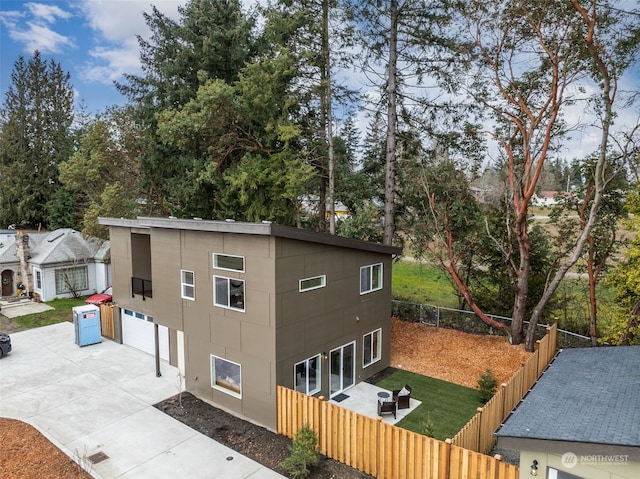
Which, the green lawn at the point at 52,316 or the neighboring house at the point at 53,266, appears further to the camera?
the neighboring house at the point at 53,266

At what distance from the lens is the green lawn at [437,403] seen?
9.30 m

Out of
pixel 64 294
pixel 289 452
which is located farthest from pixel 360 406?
pixel 64 294

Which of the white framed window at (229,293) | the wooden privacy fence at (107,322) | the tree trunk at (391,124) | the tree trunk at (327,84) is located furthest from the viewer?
the wooden privacy fence at (107,322)

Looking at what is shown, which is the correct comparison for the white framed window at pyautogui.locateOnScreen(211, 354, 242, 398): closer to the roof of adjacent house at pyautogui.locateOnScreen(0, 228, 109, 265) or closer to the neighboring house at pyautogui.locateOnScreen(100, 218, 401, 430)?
the neighboring house at pyautogui.locateOnScreen(100, 218, 401, 430)

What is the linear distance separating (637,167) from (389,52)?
30.1ft

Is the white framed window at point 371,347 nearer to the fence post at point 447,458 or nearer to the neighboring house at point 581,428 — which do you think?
the neighboring house at point 581,428

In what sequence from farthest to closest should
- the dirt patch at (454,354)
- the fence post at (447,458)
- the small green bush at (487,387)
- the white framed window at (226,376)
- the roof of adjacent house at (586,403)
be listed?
the dirt patch at (454,354), the small green bush at (487,387), the white framed window at (226,376), the fence post at (447,458), the roof of adjacent house at (586,403)

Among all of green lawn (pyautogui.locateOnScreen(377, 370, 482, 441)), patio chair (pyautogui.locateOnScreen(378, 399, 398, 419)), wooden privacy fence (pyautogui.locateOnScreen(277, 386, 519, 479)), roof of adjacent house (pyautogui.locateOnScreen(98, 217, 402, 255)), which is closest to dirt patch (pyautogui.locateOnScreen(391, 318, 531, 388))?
green lawn (pyautogui.locateOnScreen(377, 370, 482, 441))

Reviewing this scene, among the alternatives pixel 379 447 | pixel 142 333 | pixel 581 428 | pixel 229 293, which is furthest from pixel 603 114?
pixel 142 333

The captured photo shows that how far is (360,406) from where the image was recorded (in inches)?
403

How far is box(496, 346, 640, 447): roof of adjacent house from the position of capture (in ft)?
17.2

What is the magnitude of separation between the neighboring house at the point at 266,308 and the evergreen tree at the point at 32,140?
30.5m

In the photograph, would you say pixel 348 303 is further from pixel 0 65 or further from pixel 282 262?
pixel 0 65

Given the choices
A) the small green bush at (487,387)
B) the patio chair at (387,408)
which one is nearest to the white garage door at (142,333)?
the patio chair at (387,408)
